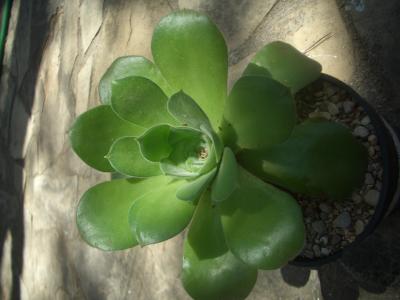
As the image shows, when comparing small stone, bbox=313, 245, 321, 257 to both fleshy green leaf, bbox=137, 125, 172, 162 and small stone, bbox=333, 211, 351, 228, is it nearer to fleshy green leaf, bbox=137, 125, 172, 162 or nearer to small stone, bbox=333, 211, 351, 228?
small stone, bbox=333, 211, 351, 228

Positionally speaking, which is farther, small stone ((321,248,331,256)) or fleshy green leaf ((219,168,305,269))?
small stone ((321,248,331,256))

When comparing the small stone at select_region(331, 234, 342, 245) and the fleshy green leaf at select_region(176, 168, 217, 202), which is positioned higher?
the fleshy green leaf at select_region(176, 168, 217, 202)

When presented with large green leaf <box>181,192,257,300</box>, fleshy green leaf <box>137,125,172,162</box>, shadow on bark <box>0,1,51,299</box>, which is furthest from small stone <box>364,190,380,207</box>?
shadow on bark <box>0,1,51,299</box>

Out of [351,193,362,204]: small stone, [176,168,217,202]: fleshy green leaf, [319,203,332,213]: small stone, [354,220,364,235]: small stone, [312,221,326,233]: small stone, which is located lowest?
[312,221,326,233]: small stone

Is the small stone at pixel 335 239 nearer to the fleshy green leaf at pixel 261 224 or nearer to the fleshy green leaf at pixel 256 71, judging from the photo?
the fleshy green leaf at pixel 261 224

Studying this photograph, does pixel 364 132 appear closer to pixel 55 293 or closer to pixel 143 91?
pixel 143 91

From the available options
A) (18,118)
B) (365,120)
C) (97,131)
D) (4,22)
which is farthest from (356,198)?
(4,22)

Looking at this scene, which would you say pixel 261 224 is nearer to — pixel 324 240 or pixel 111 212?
pixel 324 240
